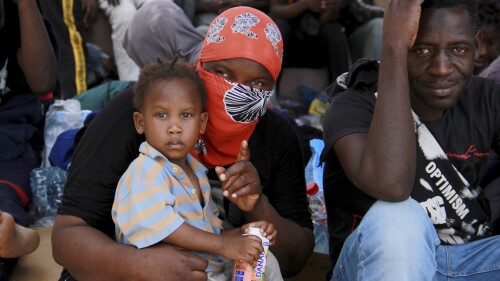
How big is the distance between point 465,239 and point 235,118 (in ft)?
3.08

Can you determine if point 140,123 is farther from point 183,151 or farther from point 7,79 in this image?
point 7,79

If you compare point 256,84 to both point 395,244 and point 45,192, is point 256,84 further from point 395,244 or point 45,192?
point 45,192

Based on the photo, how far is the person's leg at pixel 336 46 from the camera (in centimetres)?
575

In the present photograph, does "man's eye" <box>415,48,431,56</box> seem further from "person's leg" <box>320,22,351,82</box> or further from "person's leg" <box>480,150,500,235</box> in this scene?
"person's leg" <box>320,22,351,82</box>

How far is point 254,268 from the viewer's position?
1.95m

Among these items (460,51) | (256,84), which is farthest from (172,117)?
(460,51)

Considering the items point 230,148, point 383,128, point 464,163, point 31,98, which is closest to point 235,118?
point 230,148

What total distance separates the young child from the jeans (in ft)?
0.95

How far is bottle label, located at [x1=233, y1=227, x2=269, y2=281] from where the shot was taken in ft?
6.38

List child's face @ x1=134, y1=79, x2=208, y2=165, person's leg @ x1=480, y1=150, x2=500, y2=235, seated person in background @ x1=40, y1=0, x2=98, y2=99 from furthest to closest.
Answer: seated person in background @ x1=40, y1=0, x2=98, y2=99, person's leg @ x1=480, y1=150, x2=500, y2=235, child's face @ x1=134, y1=79, x2=208, y2=165

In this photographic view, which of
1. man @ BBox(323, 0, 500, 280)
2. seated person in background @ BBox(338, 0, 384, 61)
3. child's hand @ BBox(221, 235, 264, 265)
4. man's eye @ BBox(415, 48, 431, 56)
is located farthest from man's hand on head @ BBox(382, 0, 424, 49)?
seated person in background @ BBox(338, 0, 384, 61)

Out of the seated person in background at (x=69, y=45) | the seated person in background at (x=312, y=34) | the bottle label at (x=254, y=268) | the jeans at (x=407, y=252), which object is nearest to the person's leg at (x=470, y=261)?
the jeans at (x=407, y=252)

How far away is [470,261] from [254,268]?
0.75 metres

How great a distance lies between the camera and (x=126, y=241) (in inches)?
81.4
